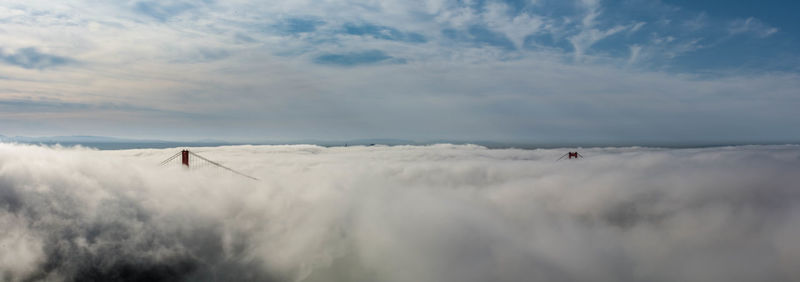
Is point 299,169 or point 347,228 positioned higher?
point 299,169

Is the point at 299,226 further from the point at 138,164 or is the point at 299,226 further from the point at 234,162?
the point at 234,162

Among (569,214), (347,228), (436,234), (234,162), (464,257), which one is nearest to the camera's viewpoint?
(464,257)

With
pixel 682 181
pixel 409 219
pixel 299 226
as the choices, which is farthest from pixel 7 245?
pixel 682 181

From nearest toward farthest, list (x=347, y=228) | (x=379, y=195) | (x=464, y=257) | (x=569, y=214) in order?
(x=464, y=257), (x=347, y=228), (x=569, y=214), (x=379, y=195)

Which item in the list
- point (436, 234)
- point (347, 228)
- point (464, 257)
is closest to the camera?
point (464, 257)

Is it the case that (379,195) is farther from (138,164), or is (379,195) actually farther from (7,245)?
(7,245)

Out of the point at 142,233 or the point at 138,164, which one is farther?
the point at 138,164

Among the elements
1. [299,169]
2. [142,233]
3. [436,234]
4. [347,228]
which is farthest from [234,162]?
[436,234]

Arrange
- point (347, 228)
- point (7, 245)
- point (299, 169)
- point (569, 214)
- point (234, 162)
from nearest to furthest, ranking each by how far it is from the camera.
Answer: point (7, 245) < point (347, 228) < point (569, 214) < point (299, 169) < point (234, 162)

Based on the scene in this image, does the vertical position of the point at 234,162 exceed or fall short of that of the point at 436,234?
it exceeds it
